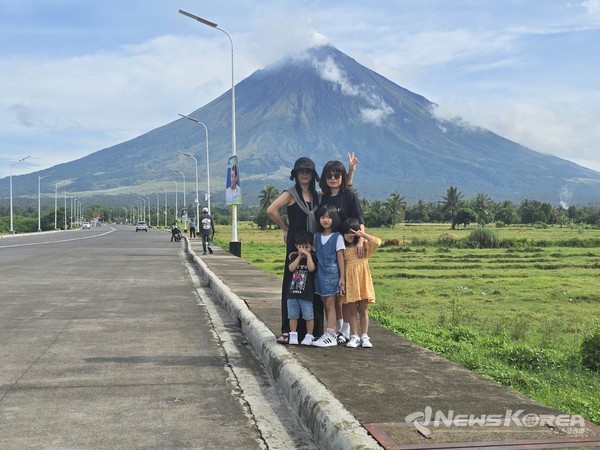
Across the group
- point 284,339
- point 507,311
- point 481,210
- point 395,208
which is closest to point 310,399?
point 284,339

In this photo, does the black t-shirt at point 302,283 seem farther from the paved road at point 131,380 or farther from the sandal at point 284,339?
the paved road at point 131,380

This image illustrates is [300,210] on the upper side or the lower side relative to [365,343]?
upper

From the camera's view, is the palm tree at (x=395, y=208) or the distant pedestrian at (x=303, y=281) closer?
the distant pedestrian at (x=303, y=281)

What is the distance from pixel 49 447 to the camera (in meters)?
4.13

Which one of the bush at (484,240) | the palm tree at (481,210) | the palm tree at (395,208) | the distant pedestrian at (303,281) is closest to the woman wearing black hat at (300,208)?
the distant pedestrian at (303,281)

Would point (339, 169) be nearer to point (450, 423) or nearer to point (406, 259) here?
point (450, 423)

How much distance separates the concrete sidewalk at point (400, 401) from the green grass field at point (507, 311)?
2.45 ft

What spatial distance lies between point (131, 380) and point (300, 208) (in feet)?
6.74

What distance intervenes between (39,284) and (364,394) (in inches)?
416

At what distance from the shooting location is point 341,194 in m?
6.51

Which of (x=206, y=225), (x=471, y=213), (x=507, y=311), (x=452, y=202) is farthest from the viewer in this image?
(x=452, y=202)

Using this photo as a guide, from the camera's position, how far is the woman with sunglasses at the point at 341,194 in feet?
21.0

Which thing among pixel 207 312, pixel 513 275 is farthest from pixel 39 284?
pixel 513 275

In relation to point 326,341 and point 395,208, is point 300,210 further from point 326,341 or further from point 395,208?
point 395,208
